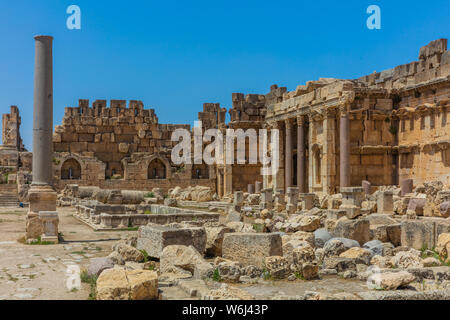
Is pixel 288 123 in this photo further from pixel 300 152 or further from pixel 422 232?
pixel 422 232

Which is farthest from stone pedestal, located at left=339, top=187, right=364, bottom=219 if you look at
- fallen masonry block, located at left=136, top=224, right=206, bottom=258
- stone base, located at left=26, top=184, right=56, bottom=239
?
stone base, located at left=26, top=184, right=56, bottom=239

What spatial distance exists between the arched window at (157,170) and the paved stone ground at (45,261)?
75.3ft

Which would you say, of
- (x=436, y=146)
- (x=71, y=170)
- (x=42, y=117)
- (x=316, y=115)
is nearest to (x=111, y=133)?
(x=71, y=170)

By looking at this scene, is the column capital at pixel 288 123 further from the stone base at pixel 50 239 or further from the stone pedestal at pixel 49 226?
the stone base at pixel 50 239

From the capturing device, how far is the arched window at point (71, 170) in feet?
121

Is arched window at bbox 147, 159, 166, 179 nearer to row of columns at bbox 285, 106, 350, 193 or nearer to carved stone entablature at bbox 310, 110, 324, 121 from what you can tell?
row of columns at bbox 285, 106, 350, 193

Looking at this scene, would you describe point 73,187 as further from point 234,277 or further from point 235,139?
point 234,277

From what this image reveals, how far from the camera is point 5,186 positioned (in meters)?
30.3

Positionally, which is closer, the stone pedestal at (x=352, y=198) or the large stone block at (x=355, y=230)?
the large stone block at (x=355, y=230)

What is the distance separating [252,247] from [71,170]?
30768 mm

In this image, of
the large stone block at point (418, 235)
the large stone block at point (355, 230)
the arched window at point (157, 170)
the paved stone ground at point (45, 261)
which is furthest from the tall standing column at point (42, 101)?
the arched window at point (157, 170)

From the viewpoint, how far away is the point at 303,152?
26.2 metres
